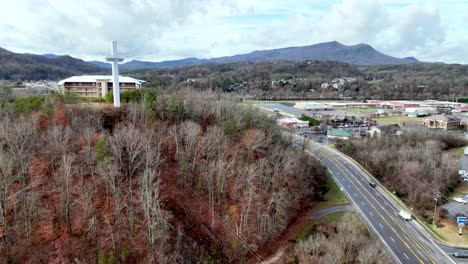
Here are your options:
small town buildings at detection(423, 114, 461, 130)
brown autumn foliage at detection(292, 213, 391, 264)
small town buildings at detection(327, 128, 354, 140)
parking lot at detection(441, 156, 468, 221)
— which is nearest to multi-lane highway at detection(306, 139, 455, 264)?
brown autumn foliage at detection(292, 213, 391, 264)

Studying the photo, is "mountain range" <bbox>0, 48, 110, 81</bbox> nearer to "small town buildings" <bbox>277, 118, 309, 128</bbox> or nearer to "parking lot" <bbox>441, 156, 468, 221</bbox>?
"small town buildings" <bbox>277, 118, 309, 128</bbox>

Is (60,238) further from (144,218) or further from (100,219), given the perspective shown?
(144,218)

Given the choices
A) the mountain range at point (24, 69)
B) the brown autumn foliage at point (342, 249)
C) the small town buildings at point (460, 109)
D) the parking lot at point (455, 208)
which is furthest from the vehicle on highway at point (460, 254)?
the mountain range at point (24, 69)

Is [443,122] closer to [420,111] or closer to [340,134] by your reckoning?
[420,111]

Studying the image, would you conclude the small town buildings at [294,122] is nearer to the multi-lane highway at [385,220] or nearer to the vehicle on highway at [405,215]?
the multi-lane highway at [385,220]

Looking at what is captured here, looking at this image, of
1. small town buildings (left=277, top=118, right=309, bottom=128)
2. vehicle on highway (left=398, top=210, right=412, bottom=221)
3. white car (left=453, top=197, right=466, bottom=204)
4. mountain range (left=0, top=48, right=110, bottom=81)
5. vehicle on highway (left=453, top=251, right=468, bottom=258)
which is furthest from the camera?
mountain range (left=0, top=48, right=110, bottom=81)
